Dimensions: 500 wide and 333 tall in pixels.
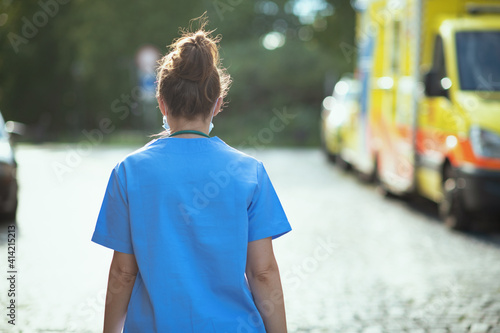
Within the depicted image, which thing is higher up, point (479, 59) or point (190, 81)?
point (479, 59)

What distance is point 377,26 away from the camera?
14.7 meters

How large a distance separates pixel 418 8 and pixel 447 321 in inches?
260

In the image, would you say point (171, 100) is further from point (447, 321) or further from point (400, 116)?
point (400, 116)

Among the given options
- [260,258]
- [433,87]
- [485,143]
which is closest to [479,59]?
[433,87]

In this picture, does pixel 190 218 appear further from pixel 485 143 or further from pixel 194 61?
pixel 485 143

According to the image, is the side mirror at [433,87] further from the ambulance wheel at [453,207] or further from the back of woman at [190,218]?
the back of woman at [190,218]

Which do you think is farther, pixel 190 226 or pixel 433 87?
pixel 433 87

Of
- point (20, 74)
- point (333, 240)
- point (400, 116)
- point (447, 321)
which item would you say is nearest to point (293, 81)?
point (20, 74)

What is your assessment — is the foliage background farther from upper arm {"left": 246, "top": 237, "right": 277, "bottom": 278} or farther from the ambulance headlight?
upper arm {"left": 246, "top": 237, "right": 277, "bottom": 278}

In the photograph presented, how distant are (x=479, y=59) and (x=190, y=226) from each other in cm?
868

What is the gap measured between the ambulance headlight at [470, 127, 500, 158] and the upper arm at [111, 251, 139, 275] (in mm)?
7471

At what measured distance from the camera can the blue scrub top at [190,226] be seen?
89.3 inches

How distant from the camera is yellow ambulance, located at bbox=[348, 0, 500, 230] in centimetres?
941

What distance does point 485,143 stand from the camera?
30.7 feet
